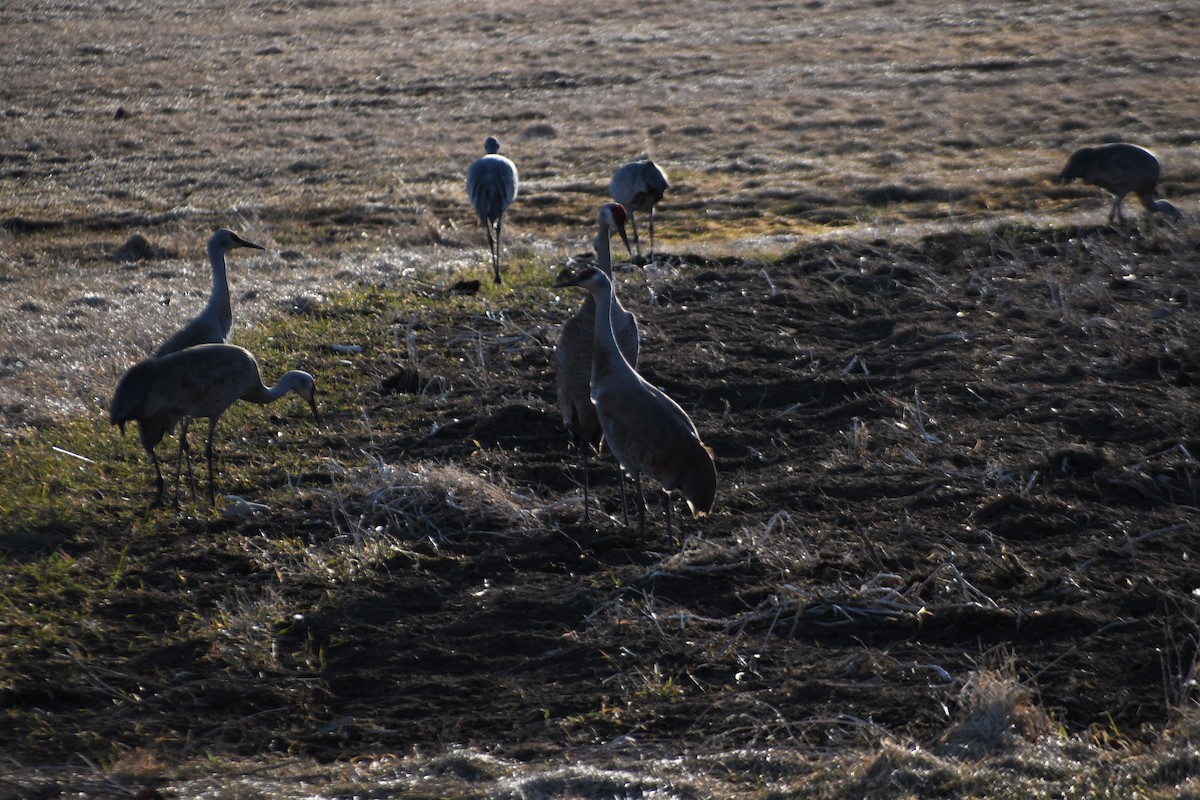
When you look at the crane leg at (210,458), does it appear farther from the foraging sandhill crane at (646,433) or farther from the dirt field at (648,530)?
the foraging sandhill crane at (646,433)

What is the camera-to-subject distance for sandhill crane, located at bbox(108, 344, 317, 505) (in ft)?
21.9

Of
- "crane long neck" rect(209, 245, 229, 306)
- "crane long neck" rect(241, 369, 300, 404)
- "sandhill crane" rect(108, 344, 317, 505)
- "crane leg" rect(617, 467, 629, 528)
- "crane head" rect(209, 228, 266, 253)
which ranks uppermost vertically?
"crane head" rect(209, 228, 266, 253)

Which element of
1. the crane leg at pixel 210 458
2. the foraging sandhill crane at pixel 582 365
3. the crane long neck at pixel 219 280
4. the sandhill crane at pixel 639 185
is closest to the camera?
the crane leg at pixel 210 458

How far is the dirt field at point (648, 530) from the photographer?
4352 millimetres

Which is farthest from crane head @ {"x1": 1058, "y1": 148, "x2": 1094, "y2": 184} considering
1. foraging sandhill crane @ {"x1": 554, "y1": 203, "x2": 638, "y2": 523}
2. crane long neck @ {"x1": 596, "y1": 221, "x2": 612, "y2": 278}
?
foraging sandhill crane @ {"x1": 554, "y1": 203, "x2": 638, "y2": 523}

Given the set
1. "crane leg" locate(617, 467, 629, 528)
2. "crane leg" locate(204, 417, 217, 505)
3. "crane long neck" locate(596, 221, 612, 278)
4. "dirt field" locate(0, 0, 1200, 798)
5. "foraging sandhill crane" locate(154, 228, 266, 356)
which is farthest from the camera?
"crane long neck" locate(596, 221, 612, 278)

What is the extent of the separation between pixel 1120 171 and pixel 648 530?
30.3 feet

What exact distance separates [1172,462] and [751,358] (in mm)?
3081

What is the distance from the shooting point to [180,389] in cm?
674

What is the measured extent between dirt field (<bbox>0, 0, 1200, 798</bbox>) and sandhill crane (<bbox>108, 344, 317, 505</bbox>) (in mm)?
399

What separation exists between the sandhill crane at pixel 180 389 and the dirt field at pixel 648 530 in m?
0.40

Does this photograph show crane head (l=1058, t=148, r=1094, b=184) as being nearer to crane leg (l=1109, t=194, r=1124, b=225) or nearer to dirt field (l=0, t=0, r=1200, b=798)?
crane leg (l=1109, t=194, r=1124, b=225)

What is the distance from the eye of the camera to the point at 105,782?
4168mm

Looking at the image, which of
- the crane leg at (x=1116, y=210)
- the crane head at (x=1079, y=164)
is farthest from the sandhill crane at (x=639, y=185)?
the crane leg at (x=1116, y=210)
